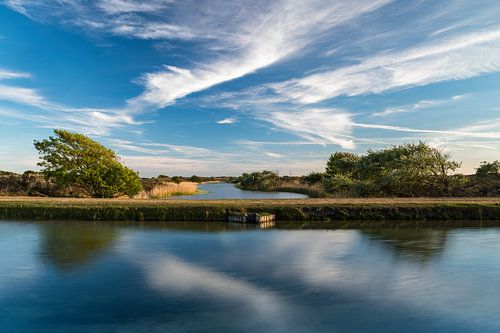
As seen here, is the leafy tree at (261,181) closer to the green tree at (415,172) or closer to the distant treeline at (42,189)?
the distant treeline at (42,189)

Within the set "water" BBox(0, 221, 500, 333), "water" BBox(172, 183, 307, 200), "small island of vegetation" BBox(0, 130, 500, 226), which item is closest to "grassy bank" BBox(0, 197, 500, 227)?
"small island of vegetation" BBox(0, 130, 500, 226)

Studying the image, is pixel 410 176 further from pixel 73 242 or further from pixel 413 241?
pixel 73 242

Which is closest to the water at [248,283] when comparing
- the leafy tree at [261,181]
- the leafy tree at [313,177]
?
the leafy tree at [313,177]

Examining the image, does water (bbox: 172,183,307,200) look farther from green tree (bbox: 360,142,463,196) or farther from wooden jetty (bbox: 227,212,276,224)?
wooden jetty (bbox: 227,212,276,224)

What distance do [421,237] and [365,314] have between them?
9282mm

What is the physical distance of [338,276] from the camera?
30.5ft

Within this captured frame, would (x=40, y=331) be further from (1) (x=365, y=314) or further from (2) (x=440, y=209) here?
(2) (x=440, y=209)

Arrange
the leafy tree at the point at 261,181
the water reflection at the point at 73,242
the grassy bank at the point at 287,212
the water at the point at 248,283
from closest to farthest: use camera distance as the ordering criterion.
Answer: the water at the point at 248,283, the water reflection at the point at 73,242, the grassy bank at the point at 287,212, the leafy tree at the point at 261,181

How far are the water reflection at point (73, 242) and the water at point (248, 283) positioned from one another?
0.06 m

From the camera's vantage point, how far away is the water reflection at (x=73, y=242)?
10.9m

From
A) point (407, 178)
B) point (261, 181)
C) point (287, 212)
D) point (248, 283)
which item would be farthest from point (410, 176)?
point (261, 181)

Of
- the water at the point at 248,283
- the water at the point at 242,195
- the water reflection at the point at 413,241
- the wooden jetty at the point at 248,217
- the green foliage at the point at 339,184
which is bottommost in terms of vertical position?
the water at the point at 248,283

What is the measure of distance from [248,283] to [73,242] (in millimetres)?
7783

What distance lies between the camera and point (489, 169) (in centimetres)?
3962
